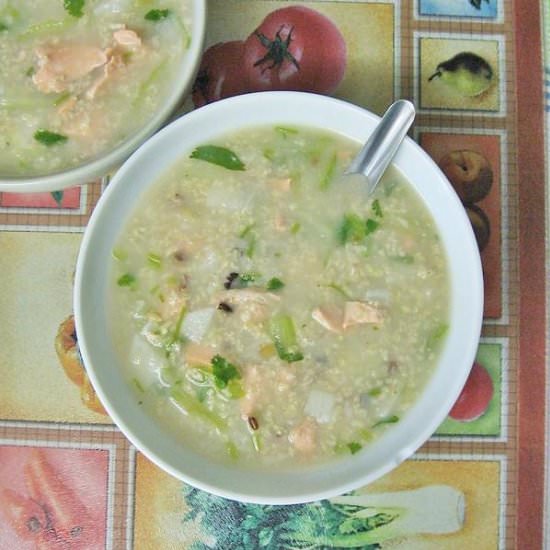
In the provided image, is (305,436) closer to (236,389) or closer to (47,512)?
(236,389)

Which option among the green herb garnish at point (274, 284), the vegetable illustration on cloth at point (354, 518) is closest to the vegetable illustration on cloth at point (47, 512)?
the vegetable illustration on cloth at point (354, 518)

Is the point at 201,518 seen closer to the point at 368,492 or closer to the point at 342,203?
the point at 368,492

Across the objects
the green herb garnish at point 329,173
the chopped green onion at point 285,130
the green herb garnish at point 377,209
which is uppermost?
the chopped green onion at point 285,130

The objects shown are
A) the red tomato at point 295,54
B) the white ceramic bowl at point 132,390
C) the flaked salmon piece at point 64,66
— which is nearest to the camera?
the white ceramic bowl at point 132,390

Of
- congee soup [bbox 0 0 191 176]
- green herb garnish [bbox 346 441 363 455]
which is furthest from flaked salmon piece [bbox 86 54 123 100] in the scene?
green herb garnish [bbox 346 441 363 455]

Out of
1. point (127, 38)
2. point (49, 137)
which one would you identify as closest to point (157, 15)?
point (127, 38)

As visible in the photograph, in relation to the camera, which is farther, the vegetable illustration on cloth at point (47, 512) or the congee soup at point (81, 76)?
the vegetable illustration on cloth at point (47, 512)

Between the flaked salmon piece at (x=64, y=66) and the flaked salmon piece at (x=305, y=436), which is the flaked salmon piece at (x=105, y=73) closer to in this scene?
the flaked salmon piece at (x=64, y=66)

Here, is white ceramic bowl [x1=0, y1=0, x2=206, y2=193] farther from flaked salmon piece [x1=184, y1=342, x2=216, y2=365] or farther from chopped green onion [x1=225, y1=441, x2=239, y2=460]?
chopped green onion [x1=225, y1=441, x2=239, y2=460]

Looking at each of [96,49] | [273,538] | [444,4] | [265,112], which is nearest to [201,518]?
[273,538]
